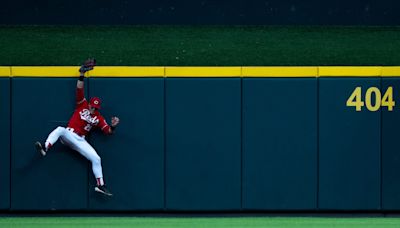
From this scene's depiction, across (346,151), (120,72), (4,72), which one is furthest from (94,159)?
(346,151)

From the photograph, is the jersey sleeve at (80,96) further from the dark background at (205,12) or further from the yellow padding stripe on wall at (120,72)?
the dark background at (205,12)

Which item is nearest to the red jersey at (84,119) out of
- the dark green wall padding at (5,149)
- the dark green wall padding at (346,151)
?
the dark green wall padding at (5,149)

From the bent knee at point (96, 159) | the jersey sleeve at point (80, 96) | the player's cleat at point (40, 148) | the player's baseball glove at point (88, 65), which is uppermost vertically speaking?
the player's baseball glove at point (88, 65)

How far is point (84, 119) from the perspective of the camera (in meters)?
12.3

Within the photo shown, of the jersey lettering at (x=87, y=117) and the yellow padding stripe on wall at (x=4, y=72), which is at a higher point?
the yellow padding stripe on wall at (x=4, y=72)

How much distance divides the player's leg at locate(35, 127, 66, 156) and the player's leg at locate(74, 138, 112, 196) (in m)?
0.26

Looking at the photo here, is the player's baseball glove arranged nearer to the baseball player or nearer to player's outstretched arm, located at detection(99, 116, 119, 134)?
the baseball player

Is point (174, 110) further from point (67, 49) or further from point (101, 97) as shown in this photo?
point (67, 49)

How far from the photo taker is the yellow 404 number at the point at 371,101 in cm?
1257

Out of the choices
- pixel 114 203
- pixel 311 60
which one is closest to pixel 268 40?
pixel 311 60

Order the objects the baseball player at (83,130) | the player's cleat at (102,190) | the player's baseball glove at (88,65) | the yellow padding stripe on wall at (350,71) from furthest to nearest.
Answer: the yellow padding stripe on wall at (350,71), the player's cleat at (102,190), the baseball player at (83,130), the player's baseball glove at (88,65)

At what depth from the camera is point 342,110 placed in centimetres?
1262

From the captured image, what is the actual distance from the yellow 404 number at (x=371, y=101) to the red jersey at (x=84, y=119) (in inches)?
126

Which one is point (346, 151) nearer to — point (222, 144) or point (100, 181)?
point (222, 144)
